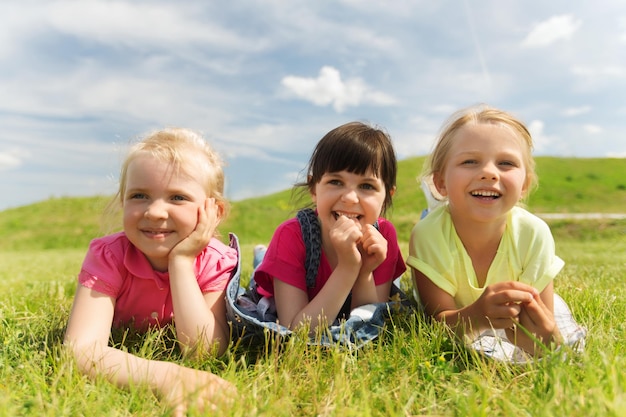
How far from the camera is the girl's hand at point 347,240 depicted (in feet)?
10.3

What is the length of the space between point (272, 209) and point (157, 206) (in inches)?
875

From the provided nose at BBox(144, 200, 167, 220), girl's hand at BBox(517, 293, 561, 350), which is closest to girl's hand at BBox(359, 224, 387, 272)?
girl's hand at BBox(517, 293, 561, 350)

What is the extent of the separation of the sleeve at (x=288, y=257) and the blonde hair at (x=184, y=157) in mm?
459

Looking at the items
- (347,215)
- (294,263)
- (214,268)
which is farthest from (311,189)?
(214,268)

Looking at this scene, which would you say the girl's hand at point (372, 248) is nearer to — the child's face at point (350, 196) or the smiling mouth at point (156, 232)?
the child's face at point (350, 196)

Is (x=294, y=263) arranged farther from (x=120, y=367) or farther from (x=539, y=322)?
(x=539, y=322)

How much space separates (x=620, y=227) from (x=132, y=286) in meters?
20.5

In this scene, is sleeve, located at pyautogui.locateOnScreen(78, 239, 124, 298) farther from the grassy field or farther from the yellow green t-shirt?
the yellow green t-shirt

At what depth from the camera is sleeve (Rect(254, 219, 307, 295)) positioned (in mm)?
3529

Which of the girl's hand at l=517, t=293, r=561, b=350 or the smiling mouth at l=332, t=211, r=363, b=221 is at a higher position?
the smiling mouth at l=332, t=211, r=363, b=221

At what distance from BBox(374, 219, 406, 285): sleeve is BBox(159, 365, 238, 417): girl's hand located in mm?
1603

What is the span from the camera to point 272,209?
83.3 feet

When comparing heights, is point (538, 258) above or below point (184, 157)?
below

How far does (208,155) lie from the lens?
363 centimetres
